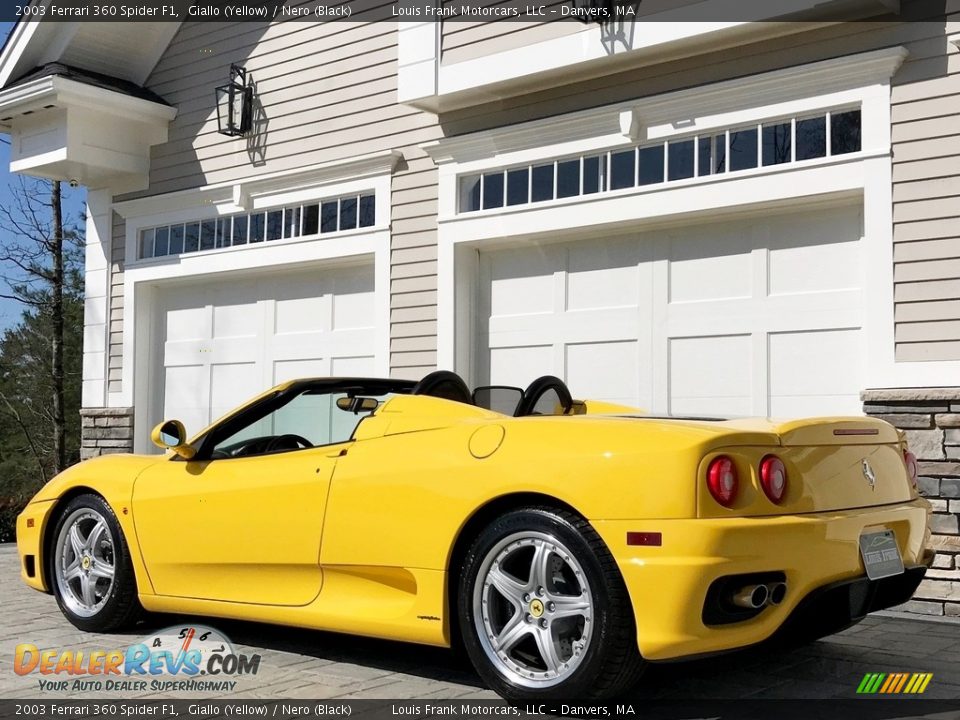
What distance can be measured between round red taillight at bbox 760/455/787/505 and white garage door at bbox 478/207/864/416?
3504 mm

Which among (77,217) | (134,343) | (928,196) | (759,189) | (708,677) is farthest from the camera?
(77,217)

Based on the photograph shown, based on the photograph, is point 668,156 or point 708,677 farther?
point 668,156

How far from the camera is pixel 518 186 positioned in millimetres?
8367

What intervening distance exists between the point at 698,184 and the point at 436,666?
409cm

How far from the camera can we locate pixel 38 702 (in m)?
3.92

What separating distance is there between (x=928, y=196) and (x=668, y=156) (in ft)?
5.89

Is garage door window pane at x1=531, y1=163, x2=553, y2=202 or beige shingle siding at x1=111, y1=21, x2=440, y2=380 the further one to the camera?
beige shingle siding at x1=111, y1=21, x2=440, y2=380

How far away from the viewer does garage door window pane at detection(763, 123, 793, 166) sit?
23.2 feet

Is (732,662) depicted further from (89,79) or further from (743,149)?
(89,79)

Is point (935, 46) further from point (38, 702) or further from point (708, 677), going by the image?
point (38, 702)

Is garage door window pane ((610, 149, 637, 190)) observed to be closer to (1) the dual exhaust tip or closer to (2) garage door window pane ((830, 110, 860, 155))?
(2) garage door window pane ((830, 110, 860, 155))

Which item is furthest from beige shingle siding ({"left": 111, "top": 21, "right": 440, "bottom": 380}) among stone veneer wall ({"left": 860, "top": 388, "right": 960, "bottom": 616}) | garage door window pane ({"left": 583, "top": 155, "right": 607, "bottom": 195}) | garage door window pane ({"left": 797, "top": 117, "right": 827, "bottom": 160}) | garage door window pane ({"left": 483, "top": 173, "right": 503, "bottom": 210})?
stone veneer wall ({"left": 860, "top": 388, "right": 960, "bottom": 616})

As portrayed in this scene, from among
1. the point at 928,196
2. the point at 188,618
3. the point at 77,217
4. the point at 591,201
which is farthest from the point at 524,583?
the point at 77,217

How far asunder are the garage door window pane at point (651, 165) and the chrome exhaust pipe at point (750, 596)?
4.60 metres
